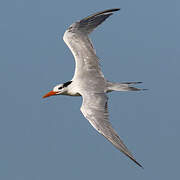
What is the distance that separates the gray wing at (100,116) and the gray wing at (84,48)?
1.19 m

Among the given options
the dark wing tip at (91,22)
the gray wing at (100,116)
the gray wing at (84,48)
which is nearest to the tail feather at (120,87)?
the gray wing at (100,116)

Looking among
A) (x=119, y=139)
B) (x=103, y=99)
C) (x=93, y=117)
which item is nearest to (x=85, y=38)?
(x=103, y=99)

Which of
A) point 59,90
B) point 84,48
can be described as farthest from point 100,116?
point 84,48

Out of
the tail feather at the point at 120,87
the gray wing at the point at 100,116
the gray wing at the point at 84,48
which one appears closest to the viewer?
the gray wing at the point at 100,116

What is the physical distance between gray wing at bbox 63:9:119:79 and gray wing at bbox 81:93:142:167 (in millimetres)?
1193

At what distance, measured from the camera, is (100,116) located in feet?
31.0

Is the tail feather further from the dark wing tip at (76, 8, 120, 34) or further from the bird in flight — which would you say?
the dark wing tip at (76, 8, 120, 34)

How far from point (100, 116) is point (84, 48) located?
103 inches

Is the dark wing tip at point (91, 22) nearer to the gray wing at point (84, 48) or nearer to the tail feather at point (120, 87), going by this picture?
the gray wing at point (84, 48)

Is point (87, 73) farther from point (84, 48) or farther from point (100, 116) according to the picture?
point (100, 116)

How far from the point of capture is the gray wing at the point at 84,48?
11305 mm

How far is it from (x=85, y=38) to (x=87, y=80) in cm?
118

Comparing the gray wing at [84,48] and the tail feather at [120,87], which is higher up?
the gray wing at [84,48]

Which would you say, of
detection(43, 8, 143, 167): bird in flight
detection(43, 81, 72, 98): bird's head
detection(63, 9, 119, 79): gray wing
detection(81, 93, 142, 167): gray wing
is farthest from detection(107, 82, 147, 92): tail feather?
detection(43, 81, 72, 98): bird's head
